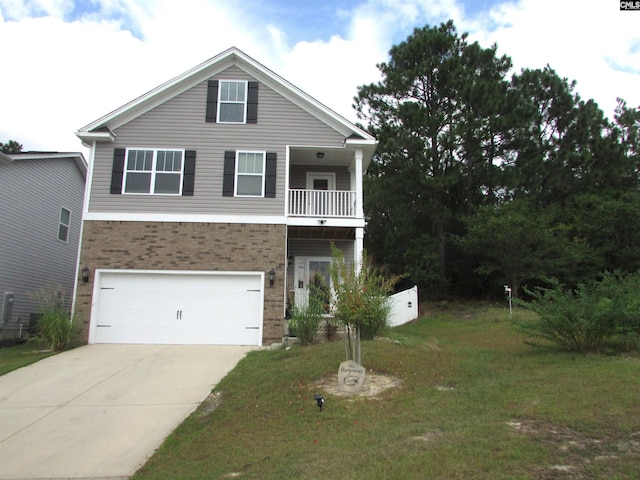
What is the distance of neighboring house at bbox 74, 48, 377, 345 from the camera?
13844 mm

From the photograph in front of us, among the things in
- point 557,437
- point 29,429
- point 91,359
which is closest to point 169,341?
point 91,359

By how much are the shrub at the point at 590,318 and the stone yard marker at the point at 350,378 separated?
4.02 m

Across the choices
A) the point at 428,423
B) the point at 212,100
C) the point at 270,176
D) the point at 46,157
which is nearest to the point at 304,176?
the point at 270,176

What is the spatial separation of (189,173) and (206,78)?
3135 mm

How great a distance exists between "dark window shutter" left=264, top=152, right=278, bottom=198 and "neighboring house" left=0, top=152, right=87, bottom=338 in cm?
740

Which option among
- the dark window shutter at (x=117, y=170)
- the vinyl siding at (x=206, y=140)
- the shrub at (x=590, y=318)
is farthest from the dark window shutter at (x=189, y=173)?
the shrub at (x=590, y=318)

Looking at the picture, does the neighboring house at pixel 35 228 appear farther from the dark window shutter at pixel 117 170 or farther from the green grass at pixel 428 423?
the green grass at pixel 428 423

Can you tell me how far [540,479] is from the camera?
416cm

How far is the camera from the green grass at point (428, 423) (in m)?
4.62

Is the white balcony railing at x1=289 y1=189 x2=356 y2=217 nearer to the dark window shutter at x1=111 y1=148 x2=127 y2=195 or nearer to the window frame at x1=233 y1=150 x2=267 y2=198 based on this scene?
the window frame at x1=233 y1=150 x2=267 y2=198

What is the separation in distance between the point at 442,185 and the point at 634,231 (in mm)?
8413

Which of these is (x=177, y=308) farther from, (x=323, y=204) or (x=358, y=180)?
(x=358, y=180)

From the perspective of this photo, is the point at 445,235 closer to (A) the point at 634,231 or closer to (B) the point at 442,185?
(B) the point at 442,185

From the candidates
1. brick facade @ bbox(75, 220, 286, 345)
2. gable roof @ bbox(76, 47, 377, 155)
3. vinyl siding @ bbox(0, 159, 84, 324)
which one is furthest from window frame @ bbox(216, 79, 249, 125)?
vinyl siding @ bbox(0, 159, 84, 324)
